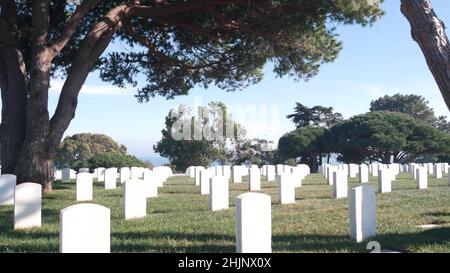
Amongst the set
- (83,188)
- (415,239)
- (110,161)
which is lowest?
(415,239)

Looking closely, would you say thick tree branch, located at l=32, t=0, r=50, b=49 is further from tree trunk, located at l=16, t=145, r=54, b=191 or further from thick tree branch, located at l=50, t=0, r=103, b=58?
tree trunk, located at l=16, t=145, r=54, b=191

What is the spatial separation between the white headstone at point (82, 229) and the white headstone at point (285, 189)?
8.46 metres

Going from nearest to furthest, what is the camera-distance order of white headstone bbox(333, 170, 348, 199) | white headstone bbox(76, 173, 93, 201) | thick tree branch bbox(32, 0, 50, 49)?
white headstone bbox(76, 173, 93, 201)
white headstone bbox(333, 170, 348, 199)
thick tree branch bbox(32, 0, 50, 49)

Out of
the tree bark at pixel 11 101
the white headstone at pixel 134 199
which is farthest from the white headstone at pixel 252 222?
the tree bark at pixel 11 101

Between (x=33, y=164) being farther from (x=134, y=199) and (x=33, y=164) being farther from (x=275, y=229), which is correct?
(x=275, y=229)

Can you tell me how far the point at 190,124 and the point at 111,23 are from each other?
31260 millimetres

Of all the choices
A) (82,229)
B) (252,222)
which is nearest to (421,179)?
(252,222)

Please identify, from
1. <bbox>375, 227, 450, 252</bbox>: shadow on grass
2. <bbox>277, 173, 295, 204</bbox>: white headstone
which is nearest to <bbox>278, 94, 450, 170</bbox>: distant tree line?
<bbox>277, 173, 295, 204</bbox>: white headstone

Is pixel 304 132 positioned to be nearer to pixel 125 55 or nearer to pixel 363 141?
pixel 363 141

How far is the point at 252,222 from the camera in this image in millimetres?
5824

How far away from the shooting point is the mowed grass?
696 cm

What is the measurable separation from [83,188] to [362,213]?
887 cm

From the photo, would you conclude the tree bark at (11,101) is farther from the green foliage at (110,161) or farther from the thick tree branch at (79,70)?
the green foliage at (110,161)

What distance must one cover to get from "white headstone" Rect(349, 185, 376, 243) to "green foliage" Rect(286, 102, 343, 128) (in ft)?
182
